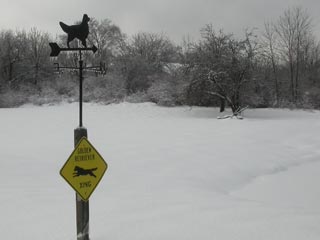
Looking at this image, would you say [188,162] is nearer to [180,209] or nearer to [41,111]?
[180,209]

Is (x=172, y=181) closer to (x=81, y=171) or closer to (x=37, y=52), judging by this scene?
(x=81, y=171)

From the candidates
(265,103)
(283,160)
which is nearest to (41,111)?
(265,103)

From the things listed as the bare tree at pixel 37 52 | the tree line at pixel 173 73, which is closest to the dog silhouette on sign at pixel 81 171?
the tree line at pixel 173 73

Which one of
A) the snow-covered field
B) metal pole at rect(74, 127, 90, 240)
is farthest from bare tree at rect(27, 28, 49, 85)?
metal pole at rect(74, 127, 90, 240)

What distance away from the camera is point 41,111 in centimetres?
2647

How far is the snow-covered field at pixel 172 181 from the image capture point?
14.7ft

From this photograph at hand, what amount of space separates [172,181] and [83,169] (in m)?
4.94

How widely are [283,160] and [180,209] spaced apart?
7105 millimetres

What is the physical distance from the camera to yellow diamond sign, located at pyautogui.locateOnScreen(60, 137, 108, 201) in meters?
3.59

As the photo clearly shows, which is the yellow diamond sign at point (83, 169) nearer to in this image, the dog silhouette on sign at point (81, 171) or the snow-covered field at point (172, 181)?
the dog silhouette on sign at point (81, 171)

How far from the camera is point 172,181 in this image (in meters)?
8.39

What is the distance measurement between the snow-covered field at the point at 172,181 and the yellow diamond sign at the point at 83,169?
0.89 meters

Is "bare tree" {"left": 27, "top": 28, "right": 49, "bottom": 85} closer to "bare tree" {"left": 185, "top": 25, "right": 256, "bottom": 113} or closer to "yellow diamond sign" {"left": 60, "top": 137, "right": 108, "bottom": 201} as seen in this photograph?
"bare tree" {"left": 185, "top": 25, "right": 256, "bottom": 113}

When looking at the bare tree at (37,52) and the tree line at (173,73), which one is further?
the bare tree at (37,52)
